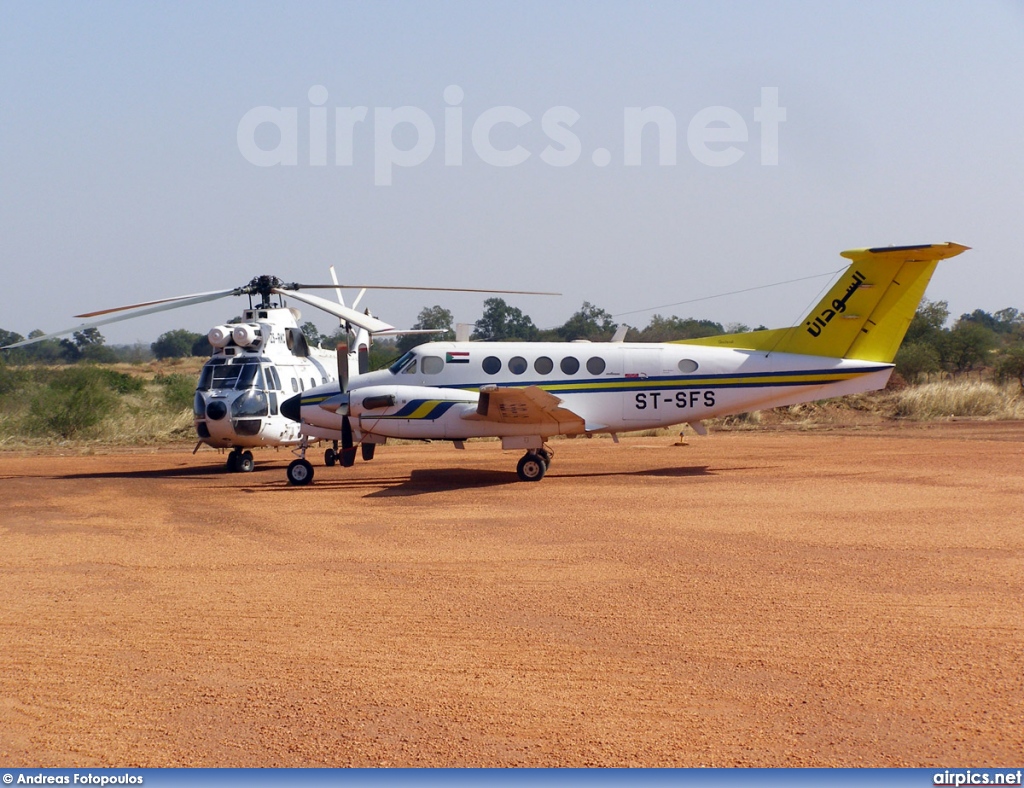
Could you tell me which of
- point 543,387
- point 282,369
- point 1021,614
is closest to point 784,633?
point 1021,614

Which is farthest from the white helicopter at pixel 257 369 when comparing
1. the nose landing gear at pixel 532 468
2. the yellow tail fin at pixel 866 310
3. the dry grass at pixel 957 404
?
the dry grass at pixel 957 404

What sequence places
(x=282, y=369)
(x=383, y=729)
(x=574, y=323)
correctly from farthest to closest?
1. (x=574, y=323)
2. (x=282, y=369)
3. (x=383, y=729)

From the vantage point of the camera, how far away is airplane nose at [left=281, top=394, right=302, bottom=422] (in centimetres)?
1792

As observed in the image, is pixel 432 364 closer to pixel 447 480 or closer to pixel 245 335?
pixel 447 480

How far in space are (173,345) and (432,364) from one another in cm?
8637

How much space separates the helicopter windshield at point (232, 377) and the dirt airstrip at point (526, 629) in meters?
4.66

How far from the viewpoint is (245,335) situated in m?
19.7

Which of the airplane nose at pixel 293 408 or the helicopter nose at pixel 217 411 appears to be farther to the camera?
the helicopter nose at pixel 217 411

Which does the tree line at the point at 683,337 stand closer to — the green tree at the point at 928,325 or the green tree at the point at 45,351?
the green tree at the point at 928,325

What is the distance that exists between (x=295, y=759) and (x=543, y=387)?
13.1 metres

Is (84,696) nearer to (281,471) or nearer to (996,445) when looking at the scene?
(281,471)

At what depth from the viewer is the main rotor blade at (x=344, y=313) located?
18047 mm

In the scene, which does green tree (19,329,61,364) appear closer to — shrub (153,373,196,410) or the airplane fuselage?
shrub (153,373,196,410)

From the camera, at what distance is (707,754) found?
5074 mm
